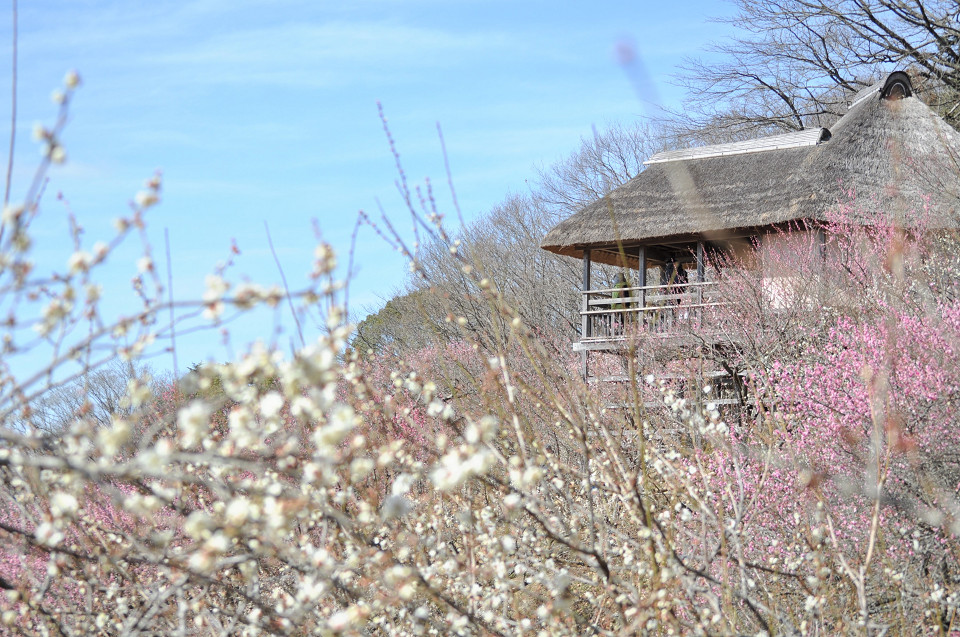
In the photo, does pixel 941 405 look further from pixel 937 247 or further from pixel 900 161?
pixel 900 161

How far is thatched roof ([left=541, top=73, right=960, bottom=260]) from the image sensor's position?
514 inches

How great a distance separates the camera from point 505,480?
147 inches

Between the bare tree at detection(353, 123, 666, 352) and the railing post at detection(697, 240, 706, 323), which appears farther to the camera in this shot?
the bare tree at detection(353, 123, 666, 352)

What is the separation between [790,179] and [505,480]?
1184 centimetres

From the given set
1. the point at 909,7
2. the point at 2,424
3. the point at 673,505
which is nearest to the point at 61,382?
the point at 2,424

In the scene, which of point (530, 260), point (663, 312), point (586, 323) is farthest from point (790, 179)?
point (530, 260)

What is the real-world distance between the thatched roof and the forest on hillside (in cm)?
72

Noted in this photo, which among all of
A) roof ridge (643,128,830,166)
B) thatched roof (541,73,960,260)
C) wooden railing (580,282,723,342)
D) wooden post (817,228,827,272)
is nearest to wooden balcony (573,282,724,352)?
wooden railing (580,282,723,342)

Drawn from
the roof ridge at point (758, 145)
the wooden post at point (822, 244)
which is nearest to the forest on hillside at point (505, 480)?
the wooden post at point (822, 244)

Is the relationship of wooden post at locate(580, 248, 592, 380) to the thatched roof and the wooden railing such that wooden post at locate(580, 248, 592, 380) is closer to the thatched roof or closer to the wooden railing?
the wooden railing

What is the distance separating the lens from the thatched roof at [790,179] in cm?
1306

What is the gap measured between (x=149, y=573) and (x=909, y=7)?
20939 millimetres

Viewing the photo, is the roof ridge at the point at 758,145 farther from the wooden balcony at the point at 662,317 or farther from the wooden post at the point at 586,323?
the wooden balcony at the point at 662,317

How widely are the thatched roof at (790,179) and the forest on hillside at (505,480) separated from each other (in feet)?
2.37
